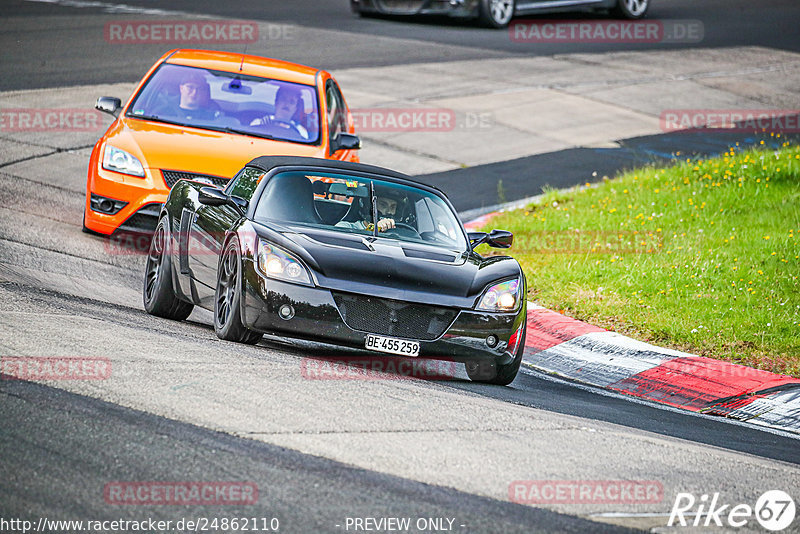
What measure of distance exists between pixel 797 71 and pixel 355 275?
20.3m

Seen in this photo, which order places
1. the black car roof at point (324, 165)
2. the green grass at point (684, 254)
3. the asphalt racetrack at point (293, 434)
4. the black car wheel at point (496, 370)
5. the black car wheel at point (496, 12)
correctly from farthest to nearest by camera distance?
the black car wheel at point (496, 12), the green grass at point (684, 254), the black car roof at point (324, 165), the black car wheel at point (496, 370), the asphalt racetrack at point (293, 434)

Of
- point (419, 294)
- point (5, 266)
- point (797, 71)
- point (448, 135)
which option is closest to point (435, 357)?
point (419, 294)

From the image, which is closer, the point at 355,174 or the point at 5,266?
the point at 355,174

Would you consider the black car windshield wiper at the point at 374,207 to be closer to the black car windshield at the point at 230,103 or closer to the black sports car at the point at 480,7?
the black car windshield at the point at 230,103

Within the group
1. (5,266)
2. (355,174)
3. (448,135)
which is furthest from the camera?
(448,135)

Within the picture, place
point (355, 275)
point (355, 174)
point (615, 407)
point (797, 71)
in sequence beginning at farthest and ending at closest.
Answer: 1. point (797, 71)
2. point (355, 174)
3. point (615, 407)
4. point (355, 275)

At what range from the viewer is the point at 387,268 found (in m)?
7.40

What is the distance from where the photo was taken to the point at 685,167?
15398 mm

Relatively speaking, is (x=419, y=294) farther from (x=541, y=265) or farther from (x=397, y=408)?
(x=541, y=265)

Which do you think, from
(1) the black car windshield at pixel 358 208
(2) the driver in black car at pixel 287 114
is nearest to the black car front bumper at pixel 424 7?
(2) the driver in black car at pixel 287 114

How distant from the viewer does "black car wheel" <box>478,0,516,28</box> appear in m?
25.8

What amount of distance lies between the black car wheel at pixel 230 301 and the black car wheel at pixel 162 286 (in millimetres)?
950

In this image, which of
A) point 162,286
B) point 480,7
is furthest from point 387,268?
point 480,7

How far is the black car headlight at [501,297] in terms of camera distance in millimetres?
7585
